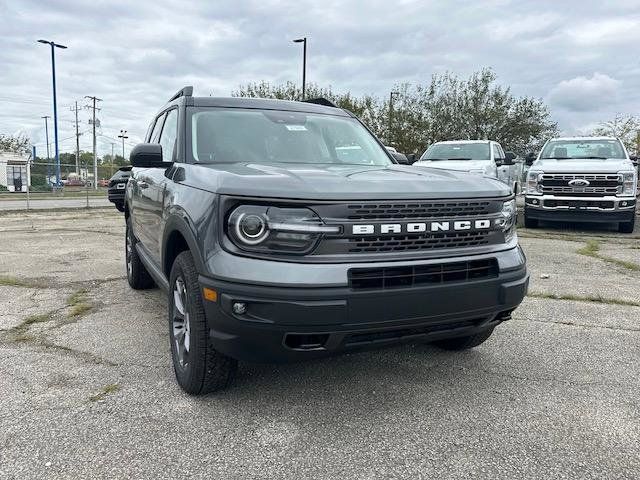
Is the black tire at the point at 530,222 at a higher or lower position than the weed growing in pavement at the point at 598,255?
higher

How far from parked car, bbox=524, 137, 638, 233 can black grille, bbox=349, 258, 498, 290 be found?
866 cm

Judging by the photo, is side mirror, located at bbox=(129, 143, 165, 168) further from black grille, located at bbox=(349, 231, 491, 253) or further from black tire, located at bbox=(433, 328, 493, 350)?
black tire, located at bbox=(433, 328, 493, 350)

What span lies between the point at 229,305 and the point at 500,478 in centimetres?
139

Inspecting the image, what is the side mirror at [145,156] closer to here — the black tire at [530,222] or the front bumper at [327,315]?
the front bumper at [327,315]

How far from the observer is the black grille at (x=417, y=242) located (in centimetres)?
258

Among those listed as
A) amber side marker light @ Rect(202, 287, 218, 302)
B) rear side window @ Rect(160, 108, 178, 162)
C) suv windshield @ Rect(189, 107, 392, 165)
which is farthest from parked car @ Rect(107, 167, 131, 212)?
amber side marker light @ Rect(202, 287, 218, 302)

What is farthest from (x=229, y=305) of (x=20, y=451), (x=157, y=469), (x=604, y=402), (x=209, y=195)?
(x=604, y=402)

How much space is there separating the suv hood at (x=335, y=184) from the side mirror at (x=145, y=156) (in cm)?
45

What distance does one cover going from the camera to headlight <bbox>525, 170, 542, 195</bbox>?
35.6ft

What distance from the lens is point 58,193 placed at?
29.0 meters

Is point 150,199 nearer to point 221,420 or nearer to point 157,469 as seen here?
point 221,420

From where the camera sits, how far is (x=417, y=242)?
2.69 metres

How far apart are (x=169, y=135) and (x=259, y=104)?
0.74 meters

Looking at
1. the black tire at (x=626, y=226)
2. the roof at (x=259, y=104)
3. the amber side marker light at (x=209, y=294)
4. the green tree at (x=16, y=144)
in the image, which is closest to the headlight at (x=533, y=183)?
the black tire at (x=626, y=226)
